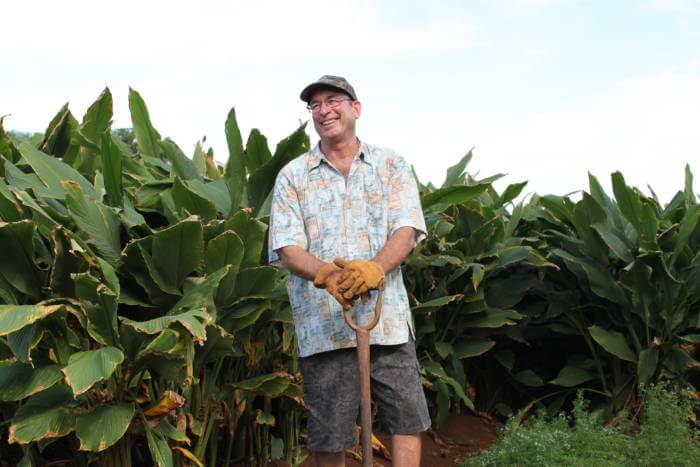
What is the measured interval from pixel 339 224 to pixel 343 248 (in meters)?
0.10

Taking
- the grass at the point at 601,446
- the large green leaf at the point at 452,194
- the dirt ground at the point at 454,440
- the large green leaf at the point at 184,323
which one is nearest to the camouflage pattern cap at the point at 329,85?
the large green leaf at the point at 184,323

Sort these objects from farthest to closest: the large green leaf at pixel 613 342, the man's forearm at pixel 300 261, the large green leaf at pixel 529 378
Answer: the large green leaf at pixel 529 378, the large green leaf at pixel 613 342, the man's forearm at pixel 300 261

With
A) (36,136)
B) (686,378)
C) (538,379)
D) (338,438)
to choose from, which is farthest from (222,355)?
(686,378)

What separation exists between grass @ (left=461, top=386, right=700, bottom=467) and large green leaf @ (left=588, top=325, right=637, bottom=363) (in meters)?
0.92

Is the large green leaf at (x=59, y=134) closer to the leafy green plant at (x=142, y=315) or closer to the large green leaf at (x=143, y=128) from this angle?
the large green leaf at (x=143, y=128)

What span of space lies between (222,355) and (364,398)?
0.76 metres

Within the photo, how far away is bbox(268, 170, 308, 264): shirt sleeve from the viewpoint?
3.73 meters

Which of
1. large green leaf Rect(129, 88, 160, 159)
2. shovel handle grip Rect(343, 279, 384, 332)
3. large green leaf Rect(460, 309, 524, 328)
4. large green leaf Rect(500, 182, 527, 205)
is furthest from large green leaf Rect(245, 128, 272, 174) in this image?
large green leaf Rect(500, 182, 527, 205)

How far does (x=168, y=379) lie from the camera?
3.80 m

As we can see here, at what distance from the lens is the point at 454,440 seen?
6.12 meters

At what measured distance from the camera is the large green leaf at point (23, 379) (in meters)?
3.67

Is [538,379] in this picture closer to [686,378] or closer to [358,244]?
[686,378]

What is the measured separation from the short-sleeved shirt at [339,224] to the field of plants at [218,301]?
30cm

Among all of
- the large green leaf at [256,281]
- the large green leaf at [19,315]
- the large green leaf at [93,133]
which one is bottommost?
the large green leaf at [19,315]
